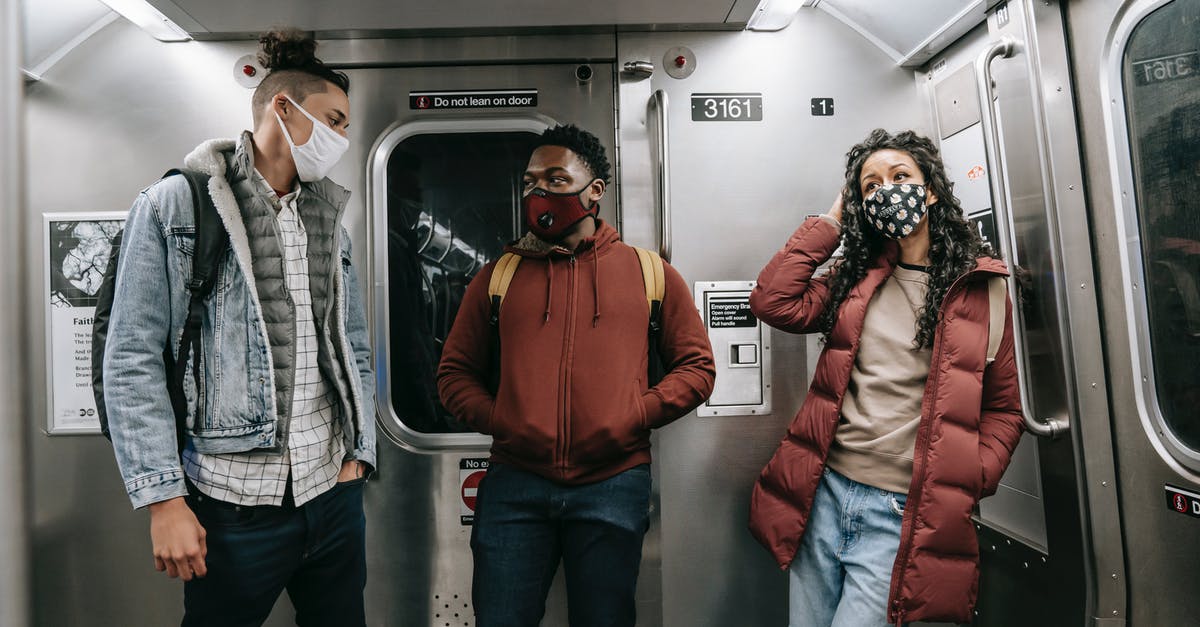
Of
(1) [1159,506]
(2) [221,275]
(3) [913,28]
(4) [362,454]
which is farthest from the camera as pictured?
(3) [913,28]

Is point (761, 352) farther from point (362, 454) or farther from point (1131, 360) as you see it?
point (362, 454)

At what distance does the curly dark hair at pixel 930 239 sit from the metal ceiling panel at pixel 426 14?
0.84m

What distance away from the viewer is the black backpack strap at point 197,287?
4.91 feet

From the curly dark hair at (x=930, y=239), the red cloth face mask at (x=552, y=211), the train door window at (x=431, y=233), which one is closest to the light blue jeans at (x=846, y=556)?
the curly dark hair at (x=930, y=239)

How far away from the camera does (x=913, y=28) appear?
99.7 inches

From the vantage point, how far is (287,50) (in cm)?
171

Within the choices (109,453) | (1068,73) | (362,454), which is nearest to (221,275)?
(362,454)

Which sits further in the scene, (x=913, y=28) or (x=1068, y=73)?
(x=913, y=28)

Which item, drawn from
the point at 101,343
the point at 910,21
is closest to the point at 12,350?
A: the point at 101,343

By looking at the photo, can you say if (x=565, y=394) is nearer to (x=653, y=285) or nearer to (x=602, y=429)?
(x=602, y=429)

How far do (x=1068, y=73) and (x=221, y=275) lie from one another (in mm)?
2512

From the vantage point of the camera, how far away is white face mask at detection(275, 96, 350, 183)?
1.69m

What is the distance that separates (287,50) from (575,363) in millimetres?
1144

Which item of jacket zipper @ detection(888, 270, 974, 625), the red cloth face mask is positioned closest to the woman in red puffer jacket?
jacket zipper @ detection(888, 270, 974, 625)
